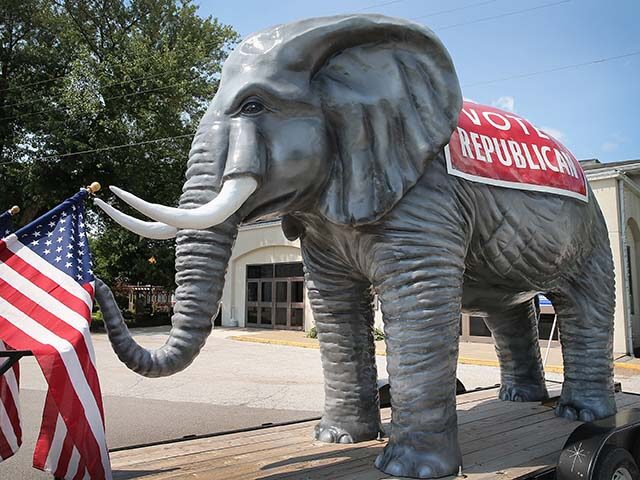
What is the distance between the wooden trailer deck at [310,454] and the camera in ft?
9.30

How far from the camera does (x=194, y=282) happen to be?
8.23 ft

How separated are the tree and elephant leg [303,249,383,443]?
16.3 m

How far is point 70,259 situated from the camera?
2.57 meters

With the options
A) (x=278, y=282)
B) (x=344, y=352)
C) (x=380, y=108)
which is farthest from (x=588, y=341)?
(x=278, y=282)

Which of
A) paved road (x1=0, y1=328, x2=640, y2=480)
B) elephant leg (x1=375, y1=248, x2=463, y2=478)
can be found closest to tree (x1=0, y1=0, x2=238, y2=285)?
paved road (x1=0, y1=328, x2=640, y2=480)

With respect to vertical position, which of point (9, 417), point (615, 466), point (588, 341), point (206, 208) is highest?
point (206, 208)

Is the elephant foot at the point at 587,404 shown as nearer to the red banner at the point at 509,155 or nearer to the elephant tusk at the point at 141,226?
the red banner at the point at 509,155

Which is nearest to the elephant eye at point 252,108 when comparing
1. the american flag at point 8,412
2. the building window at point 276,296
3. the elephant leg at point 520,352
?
the american flag at point 8,412

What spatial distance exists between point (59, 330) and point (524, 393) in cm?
372

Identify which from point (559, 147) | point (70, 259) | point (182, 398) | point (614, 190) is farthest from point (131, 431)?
point (614, 190)

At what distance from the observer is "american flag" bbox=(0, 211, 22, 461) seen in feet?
9.86

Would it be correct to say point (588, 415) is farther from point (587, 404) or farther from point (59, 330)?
point (59, 330)

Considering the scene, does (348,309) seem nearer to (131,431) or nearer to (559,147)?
(559,147)

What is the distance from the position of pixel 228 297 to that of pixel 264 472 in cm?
1870
